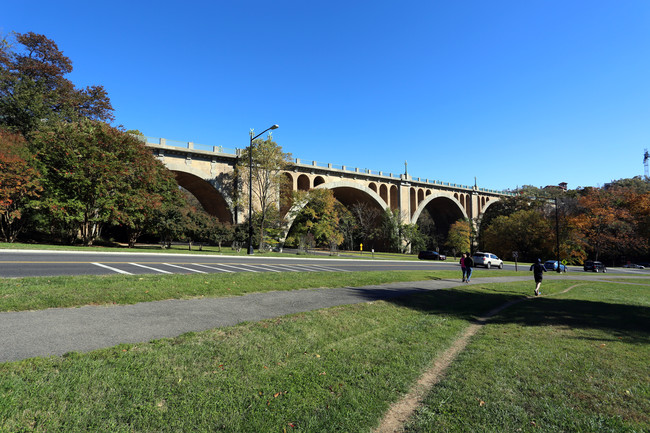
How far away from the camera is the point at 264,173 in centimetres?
4131

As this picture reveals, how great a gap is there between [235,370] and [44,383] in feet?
6.09

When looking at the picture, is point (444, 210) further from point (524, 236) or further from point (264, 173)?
point (264, 173)

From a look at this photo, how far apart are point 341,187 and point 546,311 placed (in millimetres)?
49350

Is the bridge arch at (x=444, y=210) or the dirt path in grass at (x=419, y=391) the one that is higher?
the bridge arch at (x=444, y=210)

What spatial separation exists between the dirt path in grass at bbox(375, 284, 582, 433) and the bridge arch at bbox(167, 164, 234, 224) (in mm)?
37957

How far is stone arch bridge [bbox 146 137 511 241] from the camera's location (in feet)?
129

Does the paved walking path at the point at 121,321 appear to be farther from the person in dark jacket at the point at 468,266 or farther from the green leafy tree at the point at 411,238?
the green leafy tree at the point at 411,238

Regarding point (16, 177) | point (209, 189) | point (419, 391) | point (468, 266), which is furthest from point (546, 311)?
point (209, 189)

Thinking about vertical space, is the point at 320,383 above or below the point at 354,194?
below

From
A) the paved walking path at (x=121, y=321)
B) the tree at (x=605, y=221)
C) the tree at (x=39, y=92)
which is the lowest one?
the paved walking path at (x=121, y=321)

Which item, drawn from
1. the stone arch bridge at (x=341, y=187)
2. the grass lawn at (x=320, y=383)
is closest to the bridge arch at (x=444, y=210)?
the stone arch bridge at (x=341, y=187)

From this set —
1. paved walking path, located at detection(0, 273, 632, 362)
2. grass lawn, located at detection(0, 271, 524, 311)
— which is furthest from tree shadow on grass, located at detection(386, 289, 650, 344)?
grass lawn, located at detection(0, 271, 524, 311)

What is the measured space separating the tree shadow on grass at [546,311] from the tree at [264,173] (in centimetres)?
3116

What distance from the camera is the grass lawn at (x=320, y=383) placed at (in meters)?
2.96
